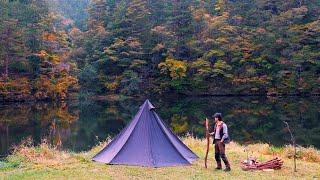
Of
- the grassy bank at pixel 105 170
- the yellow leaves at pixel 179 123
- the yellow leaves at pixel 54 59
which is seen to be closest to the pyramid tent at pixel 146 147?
the grassy bank at pixel 105 170

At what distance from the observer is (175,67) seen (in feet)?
170

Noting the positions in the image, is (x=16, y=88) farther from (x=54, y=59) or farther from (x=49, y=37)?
(x=49, y=37)

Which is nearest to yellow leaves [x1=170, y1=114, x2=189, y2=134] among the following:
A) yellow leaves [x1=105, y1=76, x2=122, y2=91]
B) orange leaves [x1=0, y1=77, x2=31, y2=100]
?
yellow leaves [x1=105, y1=76, x2=122, y2=91]

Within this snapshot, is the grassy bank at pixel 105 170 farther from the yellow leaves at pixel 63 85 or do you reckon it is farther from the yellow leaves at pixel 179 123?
the yellow leaves at pixel 63 85

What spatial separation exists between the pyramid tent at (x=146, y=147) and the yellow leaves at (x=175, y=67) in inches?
1475

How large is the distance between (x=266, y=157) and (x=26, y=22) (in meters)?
41.3

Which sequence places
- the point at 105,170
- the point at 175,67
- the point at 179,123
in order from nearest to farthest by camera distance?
the point at 105,170 < the point at 179,123 < the point at 175,67

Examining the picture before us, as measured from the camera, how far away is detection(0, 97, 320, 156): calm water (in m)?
26.8

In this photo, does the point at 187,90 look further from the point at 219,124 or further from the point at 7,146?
the point at 219,124

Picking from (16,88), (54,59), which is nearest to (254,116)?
(54,59)

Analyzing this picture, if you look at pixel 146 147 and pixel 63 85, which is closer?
pixel 146 147

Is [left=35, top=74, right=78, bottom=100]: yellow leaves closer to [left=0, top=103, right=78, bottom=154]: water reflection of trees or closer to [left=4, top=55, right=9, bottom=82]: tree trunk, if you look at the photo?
[left=0, top=103, right=78, bottom=154]: water reflection of trees

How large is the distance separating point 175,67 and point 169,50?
2.36 m

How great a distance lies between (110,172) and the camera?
12.7m
